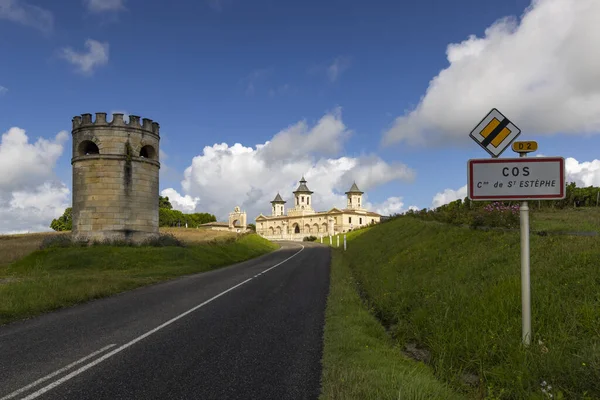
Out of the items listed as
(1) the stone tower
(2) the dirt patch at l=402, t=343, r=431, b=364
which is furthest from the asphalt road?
(1) the stone tower

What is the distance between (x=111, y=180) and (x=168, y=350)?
70.8 ft

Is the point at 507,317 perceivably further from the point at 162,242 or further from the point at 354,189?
the point at 354,189

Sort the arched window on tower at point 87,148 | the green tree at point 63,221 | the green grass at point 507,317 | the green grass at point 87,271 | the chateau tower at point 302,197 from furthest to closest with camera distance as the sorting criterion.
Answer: the chateau tower at point 302,197, the green tree at point 63,221, the arched window on tower at point 87,148, the green grass at point 87,271, the green grass at point 507,317

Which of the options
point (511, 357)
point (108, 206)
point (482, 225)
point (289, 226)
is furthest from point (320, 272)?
point (289, 226)

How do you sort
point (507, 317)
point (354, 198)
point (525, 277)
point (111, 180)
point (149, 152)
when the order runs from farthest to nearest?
point (354, 198)
point (149, 152)
point (111, 180)
point (507, 317)
point (525, 277)

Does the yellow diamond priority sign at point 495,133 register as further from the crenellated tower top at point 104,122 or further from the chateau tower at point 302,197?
the chateau tower at point 302,197

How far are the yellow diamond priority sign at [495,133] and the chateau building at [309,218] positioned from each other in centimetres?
11847

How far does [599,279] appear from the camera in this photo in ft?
Answer: 21.3

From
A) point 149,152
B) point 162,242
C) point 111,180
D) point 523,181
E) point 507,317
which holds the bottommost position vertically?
point 162,242

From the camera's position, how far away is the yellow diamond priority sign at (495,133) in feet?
19.6

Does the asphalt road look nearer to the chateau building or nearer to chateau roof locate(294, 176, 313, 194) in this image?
the chateau building

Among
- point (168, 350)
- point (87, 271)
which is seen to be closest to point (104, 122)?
point (87, 271)

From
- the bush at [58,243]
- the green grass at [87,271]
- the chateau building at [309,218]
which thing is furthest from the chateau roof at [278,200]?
the bush at [58,243]

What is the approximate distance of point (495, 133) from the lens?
6.04 metres
